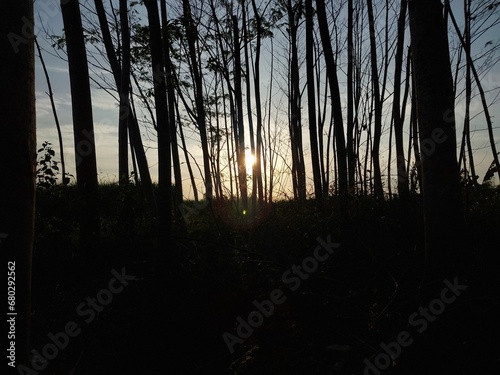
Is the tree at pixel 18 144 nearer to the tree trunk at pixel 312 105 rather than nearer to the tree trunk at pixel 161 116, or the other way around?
the tree trunk at pixel 161 116

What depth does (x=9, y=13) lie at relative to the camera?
2.97 feet

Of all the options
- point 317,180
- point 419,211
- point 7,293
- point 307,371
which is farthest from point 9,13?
point 317,180

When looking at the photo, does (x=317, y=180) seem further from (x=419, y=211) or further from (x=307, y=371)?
(x=307, y=371)

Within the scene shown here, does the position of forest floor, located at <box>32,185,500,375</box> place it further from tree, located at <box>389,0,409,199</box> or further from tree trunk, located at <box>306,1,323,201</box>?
tree, located at <box>389,0,409,199</box>

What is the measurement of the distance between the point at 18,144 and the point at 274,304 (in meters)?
2.18

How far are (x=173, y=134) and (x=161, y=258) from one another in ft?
10.5

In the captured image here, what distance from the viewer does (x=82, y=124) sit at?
469cm

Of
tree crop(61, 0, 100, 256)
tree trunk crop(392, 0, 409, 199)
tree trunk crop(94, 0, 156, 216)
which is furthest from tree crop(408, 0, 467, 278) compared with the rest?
tree trunk crop(94, 0, 156, 216)

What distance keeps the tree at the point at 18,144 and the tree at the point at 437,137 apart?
6.80 feet

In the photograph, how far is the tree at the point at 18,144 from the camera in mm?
890

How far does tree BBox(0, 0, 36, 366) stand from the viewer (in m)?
0.89

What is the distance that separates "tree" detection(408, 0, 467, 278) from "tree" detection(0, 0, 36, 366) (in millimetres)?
2073

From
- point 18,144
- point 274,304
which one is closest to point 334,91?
point 274,304

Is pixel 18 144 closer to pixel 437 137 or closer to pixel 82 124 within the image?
pixel 437 137
